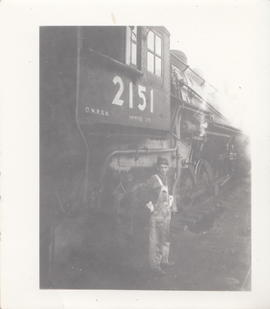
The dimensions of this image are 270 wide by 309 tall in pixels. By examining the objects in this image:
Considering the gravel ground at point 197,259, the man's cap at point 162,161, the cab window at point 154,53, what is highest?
the cab window at point 154,53

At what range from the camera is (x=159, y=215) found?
3.96 feet

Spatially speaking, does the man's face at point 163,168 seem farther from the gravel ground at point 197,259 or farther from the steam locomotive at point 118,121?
the gravel ground at point 197,259

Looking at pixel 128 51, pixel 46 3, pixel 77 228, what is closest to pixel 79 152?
pixel 77 228

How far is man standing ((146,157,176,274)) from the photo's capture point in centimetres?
120

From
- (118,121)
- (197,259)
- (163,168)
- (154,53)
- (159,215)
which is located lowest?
(197,259)

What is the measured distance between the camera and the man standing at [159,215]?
47.4 inches

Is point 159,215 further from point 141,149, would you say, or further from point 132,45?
point 132,45

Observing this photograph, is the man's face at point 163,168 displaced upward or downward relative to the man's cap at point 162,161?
downward

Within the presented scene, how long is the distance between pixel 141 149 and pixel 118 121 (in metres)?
0.11

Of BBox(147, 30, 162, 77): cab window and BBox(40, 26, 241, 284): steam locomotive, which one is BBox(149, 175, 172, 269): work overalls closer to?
BBox(40, 26, 241, 284): steam locomotive

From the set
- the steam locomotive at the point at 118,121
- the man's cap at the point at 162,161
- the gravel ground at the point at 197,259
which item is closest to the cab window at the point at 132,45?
the steam locomotive at the point at 118,121

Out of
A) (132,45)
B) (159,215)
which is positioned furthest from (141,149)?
(132,45)

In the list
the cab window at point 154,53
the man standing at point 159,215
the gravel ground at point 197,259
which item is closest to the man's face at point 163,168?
the man standing at point 159,215

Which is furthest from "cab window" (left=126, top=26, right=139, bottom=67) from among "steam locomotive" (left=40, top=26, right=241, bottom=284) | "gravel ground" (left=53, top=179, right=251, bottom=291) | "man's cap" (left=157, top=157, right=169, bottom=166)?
"gravel ground" (left=53, top=179, right=251, bottom=291)
